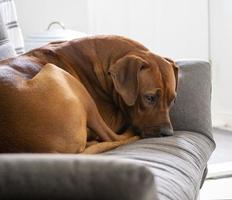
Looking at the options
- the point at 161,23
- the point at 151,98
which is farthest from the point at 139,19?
the point at 151,98

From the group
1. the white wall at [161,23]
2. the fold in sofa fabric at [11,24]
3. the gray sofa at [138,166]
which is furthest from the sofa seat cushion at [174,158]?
the white wall at [161,23]

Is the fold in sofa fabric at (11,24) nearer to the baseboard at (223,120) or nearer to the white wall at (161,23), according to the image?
the white wall at (161,23)

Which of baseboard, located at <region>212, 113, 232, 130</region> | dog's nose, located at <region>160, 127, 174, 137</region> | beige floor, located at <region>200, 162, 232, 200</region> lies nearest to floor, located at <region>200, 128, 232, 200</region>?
beige floor, located at <region>200, 162, 232, 200</region>

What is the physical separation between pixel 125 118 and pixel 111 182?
1.14 meters

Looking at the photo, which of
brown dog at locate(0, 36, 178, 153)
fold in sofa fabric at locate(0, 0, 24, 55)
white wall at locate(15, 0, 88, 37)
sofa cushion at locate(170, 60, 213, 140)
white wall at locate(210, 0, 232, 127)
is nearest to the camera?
brown dog at locate(0, 36, 178, 153)

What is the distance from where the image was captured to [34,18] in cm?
311

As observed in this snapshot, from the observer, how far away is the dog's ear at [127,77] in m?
1.67

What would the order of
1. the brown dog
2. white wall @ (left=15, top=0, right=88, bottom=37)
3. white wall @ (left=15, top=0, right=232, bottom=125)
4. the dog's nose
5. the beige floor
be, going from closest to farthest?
the brown dog → the dog's nose → the beige floor → white wall @ (left=15, top=0, right=88, bottom=37) → white wall @ (left=15, top=0, right=232, bottom=125)

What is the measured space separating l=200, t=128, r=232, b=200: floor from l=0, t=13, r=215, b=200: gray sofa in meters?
0.60

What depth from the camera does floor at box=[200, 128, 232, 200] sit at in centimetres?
231

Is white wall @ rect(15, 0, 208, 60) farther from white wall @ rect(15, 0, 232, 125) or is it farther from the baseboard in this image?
the baseboard

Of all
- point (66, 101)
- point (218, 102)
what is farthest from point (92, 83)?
point (218, 102)

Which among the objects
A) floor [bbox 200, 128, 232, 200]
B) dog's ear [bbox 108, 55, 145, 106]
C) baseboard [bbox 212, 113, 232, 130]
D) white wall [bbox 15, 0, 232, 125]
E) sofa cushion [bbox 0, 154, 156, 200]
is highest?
sofa cushion [bbox 0, 154, 156, 200]

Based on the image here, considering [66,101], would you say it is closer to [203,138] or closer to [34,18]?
[203,138]
